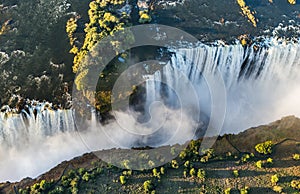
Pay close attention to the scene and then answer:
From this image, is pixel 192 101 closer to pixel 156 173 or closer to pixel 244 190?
pixel 156 173

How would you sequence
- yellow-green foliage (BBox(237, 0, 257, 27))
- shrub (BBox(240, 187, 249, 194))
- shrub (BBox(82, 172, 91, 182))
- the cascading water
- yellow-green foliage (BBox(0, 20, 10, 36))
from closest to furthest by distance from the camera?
shrub (BBox(240, 187, 249, 194)) < shrub (BBox(82, 172, 91, 182)) < the cascading water < yellow-green foliage (BBox(0, 20, 10, 36)) < yellow-green foliage (BBox(237, 0, 257, 27))

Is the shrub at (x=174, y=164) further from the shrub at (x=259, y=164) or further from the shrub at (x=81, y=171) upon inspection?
the shrub at (x=81, y=171)

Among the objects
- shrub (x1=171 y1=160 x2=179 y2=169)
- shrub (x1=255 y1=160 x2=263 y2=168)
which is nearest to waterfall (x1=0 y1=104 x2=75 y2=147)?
shrub (x1=171 y1=160 x2=179 y2=169)

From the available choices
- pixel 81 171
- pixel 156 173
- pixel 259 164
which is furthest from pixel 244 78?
pixel 81 171

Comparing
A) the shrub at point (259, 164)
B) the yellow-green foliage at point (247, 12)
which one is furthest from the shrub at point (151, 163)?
the yellow-green foliage at point (247, 12)

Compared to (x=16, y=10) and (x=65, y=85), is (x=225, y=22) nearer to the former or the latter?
(x=65, y=85)

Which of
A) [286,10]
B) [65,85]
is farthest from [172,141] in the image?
[286,10]

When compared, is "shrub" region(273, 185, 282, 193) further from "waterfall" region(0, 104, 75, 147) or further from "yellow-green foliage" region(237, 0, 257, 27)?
"yellow-green foliage" region(237, 0, 257, 27)
